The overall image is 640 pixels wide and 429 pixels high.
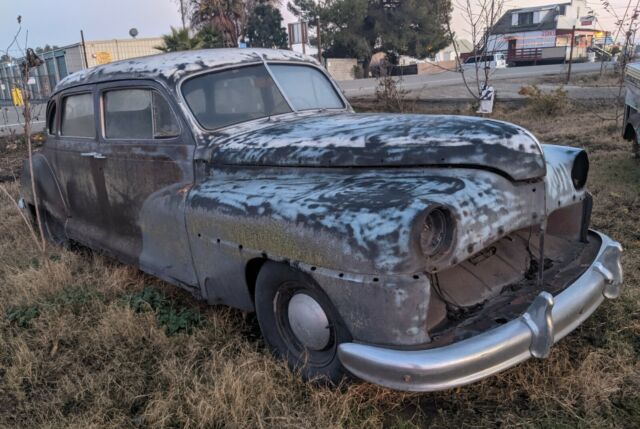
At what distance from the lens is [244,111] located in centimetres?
356

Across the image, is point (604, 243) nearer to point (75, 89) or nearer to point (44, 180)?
point (75, 89)

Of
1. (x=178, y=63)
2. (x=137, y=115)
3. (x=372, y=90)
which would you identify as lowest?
(x=372, y=90)

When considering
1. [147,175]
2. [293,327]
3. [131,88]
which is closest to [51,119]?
[131,88]

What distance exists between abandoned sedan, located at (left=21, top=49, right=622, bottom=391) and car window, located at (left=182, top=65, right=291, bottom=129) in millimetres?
11

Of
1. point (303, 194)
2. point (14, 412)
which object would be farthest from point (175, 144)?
point (14, 412)

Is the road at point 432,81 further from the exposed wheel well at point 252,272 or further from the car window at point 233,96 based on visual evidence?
the exposed wheel well at point 252,272

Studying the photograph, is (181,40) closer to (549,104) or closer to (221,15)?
(221,15)

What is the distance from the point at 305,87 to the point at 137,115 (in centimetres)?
124

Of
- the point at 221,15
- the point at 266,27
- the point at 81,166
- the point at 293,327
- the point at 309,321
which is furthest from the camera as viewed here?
the point at 266,27

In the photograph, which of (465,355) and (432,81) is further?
(432,81)

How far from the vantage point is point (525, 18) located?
45.7m

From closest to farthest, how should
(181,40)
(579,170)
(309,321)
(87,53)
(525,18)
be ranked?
(309,321) < (579,170) < (181,40) < (87,53) < (525,18)

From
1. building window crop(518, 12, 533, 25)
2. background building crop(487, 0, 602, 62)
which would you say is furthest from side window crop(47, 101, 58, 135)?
building window crop(518, 12, 533, 25)

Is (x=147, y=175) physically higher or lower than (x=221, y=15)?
lower
